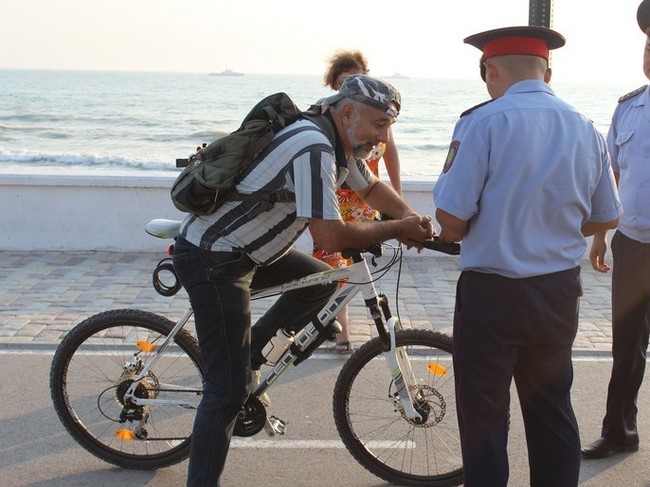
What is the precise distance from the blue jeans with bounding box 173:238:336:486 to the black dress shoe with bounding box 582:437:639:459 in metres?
1.76

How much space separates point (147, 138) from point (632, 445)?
30.8 meters

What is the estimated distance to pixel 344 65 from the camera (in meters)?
5.57

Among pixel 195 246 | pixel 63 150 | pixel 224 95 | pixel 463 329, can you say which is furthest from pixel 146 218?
pixel 224 95

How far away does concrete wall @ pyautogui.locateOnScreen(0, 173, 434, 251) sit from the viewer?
27.8 feet

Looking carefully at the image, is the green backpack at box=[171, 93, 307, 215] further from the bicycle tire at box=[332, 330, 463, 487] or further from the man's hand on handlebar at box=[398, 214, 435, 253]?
the bicycle tire at box=[332, 330, 463, 487]

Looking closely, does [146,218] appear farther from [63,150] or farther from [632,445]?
[63,150]

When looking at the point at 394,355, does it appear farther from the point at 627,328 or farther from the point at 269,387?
the point at 627,328

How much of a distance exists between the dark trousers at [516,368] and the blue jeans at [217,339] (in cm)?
89

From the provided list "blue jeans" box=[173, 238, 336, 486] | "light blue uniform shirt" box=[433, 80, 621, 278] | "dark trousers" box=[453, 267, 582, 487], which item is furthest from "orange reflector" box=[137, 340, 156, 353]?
"light blue uniform shirt" box=[433, 80, 621, 278]

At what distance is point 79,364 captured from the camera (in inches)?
167

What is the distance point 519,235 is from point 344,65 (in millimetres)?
2861

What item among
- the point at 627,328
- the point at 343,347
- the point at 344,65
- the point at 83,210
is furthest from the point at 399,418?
the point at 83,210

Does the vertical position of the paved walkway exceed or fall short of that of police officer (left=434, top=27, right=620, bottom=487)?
it falls short

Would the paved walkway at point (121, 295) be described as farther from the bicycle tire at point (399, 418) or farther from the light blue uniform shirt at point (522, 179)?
the light blue uniform shirt at point (522, 179)
